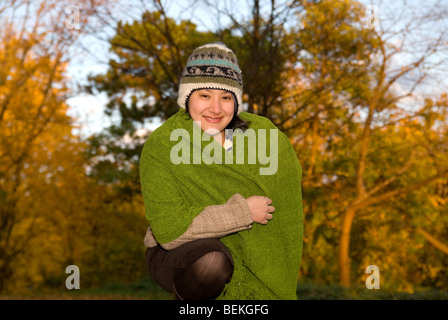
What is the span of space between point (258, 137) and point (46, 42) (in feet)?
46.6

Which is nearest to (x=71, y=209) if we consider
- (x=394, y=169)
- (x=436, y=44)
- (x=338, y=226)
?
(x=338, y=226)

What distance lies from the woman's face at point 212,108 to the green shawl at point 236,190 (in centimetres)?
6

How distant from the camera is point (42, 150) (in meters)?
16.6

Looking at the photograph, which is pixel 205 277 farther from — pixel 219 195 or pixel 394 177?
pixel 394 177

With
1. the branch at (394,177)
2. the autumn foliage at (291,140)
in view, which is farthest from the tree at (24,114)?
the branch at (394,177)

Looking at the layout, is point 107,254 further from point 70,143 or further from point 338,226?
point 338,226

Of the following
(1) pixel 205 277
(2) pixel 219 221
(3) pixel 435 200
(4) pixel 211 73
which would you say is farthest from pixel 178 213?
(3) pixel 435 200

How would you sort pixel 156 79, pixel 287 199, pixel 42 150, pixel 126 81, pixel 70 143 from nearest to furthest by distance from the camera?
pixel 287 199, pixel 156 79, pixel 126 81, pixel 42 150, pixel 70 143

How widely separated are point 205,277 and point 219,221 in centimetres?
29

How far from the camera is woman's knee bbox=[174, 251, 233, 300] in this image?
2.24m

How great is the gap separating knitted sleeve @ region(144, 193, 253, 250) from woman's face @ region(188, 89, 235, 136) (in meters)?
0.49

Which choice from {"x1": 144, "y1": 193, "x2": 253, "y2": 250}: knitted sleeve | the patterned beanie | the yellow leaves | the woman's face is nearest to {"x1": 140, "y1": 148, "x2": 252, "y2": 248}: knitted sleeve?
{"x1": 144, "y1": 193, "x2": 253, "y2": 250}: knitted sleeve

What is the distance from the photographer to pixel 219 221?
227cm

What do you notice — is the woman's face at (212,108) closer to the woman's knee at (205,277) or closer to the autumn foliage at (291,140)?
the woman's knee at (205,277)
